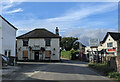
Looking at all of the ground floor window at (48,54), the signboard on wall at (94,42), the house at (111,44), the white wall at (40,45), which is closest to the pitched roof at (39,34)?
the white wall at (40,45)

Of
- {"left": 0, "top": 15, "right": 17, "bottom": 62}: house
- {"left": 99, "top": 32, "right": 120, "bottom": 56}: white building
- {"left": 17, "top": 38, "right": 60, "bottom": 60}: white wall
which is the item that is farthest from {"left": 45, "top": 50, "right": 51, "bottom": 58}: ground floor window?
{"left": 99, "top": 32, "right": 120, "bottom": 56}: white building

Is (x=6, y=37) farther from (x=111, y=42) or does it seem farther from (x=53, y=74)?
(x=111, y=42)

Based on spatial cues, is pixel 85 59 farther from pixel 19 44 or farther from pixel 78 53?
pixel 19 44

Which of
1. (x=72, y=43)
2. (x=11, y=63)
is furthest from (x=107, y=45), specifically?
(x=72, y=43)

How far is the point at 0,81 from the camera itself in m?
9.24

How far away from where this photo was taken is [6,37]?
23.2m

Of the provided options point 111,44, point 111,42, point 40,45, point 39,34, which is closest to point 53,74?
point 40,45

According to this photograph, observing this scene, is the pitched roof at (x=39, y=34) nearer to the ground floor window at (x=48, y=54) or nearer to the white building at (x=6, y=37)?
the ground floor window at (x=48, y=54)

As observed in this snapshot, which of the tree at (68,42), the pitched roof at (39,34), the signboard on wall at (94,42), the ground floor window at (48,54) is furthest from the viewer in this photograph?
the tree at (68,42)

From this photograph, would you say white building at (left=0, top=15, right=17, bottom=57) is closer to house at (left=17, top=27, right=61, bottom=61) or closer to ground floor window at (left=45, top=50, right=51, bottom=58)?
house at (left=17, top=27, right=61, bottom=61)

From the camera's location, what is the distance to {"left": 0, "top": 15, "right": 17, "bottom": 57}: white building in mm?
21995

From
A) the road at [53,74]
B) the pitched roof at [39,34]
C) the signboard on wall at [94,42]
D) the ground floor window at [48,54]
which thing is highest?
the pitched roof at [39,34]

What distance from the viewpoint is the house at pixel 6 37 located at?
2198cm

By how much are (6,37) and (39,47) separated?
11.8 m
